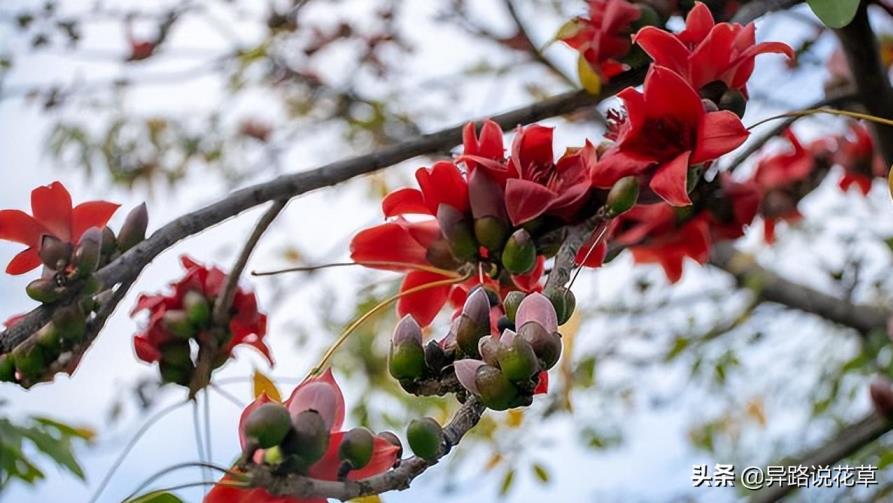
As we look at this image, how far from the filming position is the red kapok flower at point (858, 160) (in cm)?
132

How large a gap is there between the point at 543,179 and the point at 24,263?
38cm

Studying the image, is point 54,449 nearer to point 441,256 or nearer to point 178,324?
point 178,324

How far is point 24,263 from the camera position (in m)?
0.70

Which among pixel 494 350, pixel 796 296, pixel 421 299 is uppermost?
pixel 494 350

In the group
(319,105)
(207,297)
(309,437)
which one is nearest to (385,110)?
(319,105)

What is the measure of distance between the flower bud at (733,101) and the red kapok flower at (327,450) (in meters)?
0.35

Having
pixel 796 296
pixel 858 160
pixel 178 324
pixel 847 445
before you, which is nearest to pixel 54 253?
pixel 178 324

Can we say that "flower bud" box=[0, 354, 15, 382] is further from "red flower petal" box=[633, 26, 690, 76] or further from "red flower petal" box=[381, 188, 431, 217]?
"red flower petal" box=[633, 26, 690, 76]

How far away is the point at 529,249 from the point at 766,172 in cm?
75

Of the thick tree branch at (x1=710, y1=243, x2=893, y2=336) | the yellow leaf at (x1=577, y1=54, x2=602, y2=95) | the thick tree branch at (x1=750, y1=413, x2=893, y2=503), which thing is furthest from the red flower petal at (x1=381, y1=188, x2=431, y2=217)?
the thick tree branch at (x1=710, y1=243, x2=893, y2=336)

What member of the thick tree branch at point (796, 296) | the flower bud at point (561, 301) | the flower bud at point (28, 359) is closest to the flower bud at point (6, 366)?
the flower bud at point (28, 359)

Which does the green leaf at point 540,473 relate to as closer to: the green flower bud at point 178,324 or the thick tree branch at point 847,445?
the thick tree branch at point 847,445

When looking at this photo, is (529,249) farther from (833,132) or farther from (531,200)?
(833,132)

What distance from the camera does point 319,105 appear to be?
2.57 metres
